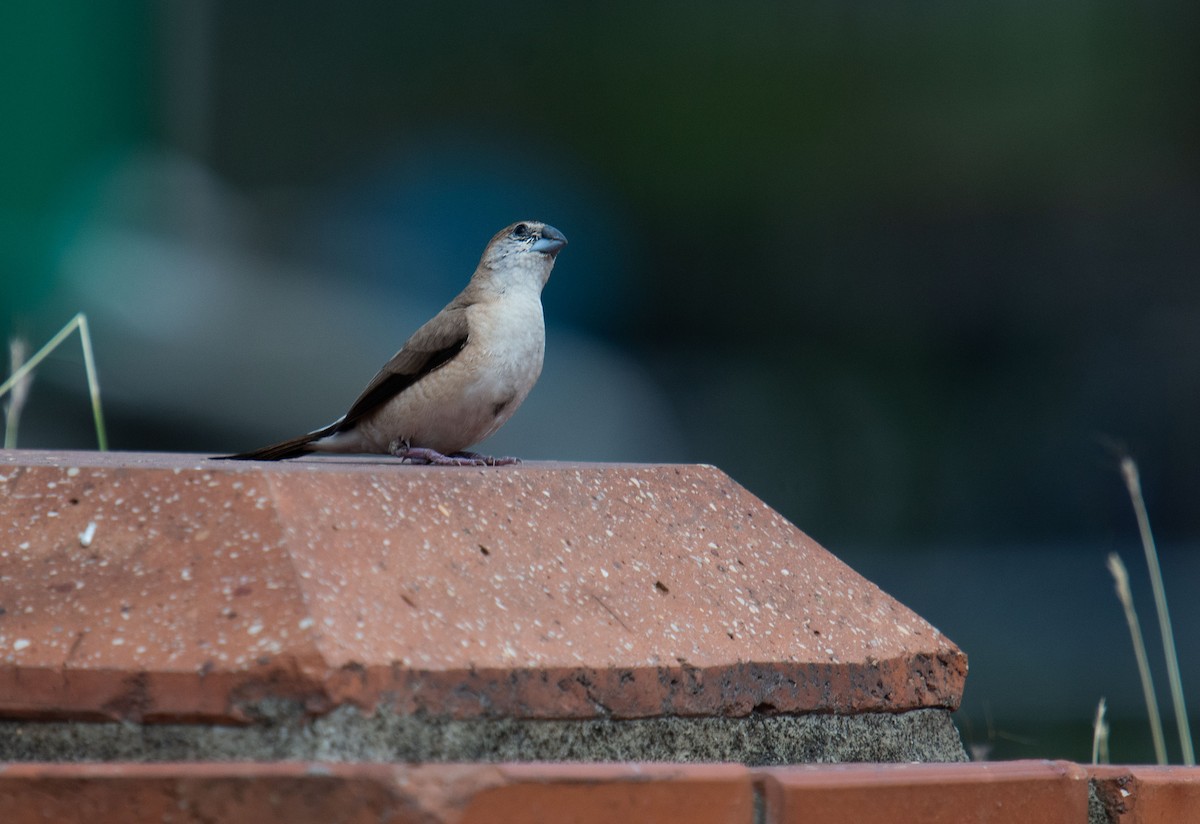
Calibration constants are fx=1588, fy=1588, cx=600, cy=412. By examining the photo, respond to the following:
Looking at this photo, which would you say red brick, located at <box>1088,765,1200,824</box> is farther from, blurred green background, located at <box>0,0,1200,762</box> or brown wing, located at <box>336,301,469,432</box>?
blurred green background, located at <box>0,0,1200,762</box>

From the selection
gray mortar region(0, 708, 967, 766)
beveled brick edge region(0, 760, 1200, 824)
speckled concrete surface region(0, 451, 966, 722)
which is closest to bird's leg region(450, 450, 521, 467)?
speckled concrete surface region(0, 451, 966, 722)

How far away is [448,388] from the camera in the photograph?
10.1 ft

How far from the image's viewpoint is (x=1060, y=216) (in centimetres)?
1036

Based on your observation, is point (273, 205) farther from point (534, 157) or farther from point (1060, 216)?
point (1060, 216)

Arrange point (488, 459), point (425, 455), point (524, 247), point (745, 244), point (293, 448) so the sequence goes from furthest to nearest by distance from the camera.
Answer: point (745, 244) < point (524, 247) < point (293, 448) < point (425, 455) < point (488, 459)

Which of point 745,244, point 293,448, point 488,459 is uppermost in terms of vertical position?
point 488,459

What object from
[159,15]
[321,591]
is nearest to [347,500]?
[321,591]

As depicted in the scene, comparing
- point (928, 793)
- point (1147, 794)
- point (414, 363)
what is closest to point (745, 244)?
point (414, 363)

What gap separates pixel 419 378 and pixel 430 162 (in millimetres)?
7586

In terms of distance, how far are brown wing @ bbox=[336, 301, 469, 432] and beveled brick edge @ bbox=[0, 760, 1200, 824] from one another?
1.53 m

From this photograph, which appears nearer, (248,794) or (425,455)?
(248,794)

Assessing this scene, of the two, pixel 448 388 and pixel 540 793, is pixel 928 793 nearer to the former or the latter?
pixel 540 793

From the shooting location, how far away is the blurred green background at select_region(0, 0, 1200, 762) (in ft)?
31.3

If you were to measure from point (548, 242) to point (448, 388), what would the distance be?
2.04 ft
